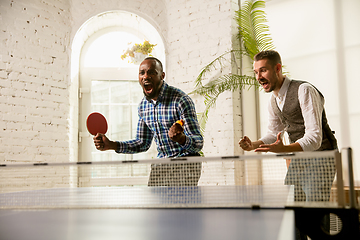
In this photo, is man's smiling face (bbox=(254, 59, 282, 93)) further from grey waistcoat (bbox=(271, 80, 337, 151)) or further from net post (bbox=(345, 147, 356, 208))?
net post (bbox=(345, 147, 356, 208))

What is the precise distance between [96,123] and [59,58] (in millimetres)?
3464

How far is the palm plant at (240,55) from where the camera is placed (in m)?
4.48

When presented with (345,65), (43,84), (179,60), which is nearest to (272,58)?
(345,65)

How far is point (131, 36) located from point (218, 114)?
7.29 ft

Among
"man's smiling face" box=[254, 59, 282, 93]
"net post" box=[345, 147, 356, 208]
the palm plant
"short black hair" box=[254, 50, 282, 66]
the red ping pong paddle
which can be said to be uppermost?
the palm plant

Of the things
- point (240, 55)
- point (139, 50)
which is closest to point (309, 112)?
point (240, 55)

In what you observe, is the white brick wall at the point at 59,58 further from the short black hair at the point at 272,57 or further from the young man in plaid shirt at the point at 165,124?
the short black hair at the point at 272,57

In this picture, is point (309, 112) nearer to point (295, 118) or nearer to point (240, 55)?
point (295, 118)

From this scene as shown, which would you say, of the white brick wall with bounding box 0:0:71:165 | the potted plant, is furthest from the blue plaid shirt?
the white brick wall with bounding box 0:0:71:165

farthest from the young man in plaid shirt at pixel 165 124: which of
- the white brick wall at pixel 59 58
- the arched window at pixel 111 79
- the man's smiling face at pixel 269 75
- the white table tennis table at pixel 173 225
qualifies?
the arched window at pixel 111 79

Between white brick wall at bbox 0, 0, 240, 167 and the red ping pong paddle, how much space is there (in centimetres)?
277

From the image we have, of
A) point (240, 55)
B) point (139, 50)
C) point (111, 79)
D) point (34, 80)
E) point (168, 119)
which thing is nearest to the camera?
point (168, 119)

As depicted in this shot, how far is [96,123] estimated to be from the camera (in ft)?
7.13

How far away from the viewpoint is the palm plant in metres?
4.48
